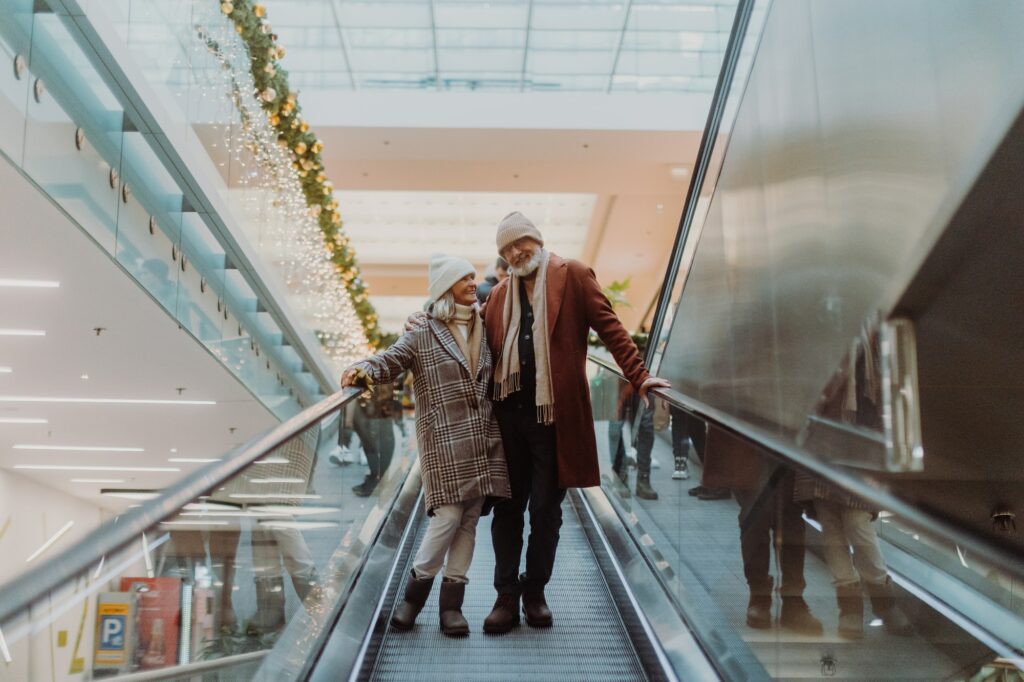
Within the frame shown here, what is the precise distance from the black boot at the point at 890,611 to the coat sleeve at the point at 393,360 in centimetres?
216

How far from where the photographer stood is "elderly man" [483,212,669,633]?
3.99m

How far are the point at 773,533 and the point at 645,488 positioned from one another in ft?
7.59

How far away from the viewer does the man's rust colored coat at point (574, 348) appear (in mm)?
3984

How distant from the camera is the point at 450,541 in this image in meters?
3.96

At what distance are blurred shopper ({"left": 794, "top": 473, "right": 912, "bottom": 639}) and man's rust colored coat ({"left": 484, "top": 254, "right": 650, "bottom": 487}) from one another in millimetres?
1492

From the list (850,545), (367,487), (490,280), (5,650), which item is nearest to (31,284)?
(490,280)

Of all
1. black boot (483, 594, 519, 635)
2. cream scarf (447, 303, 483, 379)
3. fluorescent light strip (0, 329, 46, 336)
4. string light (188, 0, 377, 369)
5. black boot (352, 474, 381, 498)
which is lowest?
black boot (483, 594, 519, 635)

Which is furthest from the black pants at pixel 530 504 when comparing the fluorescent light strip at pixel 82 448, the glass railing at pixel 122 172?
the fluorescent light strip at pixel 82 448

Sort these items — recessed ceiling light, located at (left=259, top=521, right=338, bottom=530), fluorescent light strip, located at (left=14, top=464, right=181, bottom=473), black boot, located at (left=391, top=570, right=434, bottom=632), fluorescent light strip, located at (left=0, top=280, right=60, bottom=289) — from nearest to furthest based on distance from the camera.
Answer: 1. recessed ceiling light, located at (left=259, top=521, right=338, bottom=530)
2. black boot, located at (left=391, top=570, right=434, bottom=632)
3. fluorescent light strip, located at (left=0, top=280, right=60, bottom=289)
4. fluorescent light strip, located at (left=14, top=464, right=181, bottom=473)

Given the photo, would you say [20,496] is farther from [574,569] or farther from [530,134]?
[574,569]

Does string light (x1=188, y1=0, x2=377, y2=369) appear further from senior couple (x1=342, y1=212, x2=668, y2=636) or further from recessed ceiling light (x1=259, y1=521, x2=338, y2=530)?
recessed ceiling light (x1=259, y1=521, x2=338, y2=530)

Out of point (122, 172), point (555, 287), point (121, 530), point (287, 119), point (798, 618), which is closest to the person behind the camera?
point (121, 530)

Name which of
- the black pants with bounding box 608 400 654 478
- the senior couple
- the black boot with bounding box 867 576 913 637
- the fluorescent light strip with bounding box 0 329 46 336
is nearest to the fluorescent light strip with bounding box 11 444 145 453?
the fluorescent light strip with bounding box 0 329 46 336

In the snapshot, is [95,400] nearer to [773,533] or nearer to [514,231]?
[514,231]
